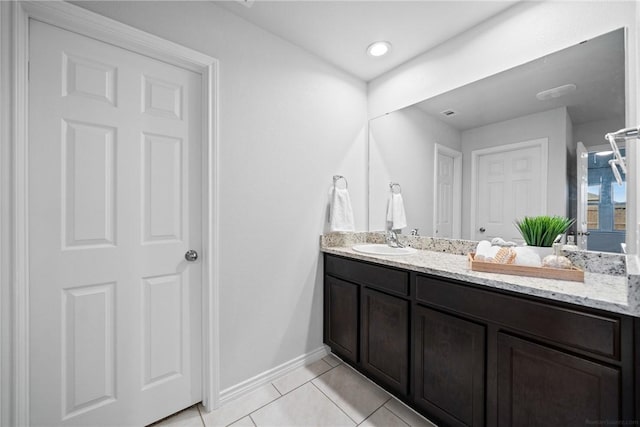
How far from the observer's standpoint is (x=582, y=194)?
52.7 inches

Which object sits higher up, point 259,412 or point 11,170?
point 11,170

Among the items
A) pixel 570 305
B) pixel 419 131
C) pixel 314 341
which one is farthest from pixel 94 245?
pixel 419 131

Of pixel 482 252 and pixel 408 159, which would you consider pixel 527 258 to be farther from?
pixel 408 159

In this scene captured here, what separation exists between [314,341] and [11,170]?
1913 mm

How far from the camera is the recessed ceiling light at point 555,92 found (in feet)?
4.53

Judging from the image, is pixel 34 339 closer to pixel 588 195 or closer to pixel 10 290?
pixel 10 290

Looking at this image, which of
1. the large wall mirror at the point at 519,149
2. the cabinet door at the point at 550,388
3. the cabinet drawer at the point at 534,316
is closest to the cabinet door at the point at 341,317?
the cabinet drawer at the point at 534,316

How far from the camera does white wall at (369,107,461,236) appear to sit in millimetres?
1951

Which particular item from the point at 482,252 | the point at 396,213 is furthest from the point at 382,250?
the point at 482,252

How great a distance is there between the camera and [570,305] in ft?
3.06

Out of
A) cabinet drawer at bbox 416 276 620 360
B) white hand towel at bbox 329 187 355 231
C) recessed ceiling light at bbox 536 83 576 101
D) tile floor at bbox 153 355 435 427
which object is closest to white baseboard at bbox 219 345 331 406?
tile floor at bbox 153 355 435 427

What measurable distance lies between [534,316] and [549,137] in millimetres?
1021

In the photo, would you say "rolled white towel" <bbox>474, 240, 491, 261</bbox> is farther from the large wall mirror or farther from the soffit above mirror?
the soffit above mirror

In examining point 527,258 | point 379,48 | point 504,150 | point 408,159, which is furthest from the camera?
point 408,159
